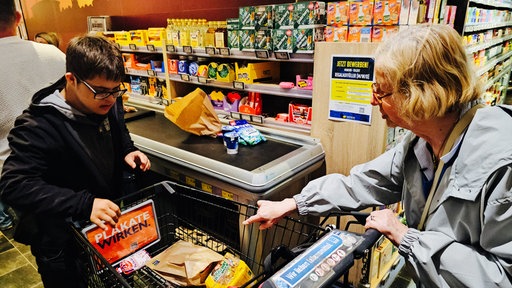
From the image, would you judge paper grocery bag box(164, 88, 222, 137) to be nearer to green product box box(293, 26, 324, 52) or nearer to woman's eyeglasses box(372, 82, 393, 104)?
green product box box(293, 26, 324, 52)

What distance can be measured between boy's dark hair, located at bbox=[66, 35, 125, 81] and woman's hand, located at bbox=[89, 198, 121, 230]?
52 cm

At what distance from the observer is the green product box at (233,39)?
2801mm

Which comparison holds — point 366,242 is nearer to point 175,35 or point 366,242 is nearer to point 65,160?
point 65,160

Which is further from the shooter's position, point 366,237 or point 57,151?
point 57,151

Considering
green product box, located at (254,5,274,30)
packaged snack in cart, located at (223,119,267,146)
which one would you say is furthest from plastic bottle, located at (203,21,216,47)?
packaged snack in cart, located at (223,119,267,146)

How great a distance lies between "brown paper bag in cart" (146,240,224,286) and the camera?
1.39m

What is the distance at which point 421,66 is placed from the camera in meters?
1.12

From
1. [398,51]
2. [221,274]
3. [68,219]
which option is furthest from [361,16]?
[68,219]

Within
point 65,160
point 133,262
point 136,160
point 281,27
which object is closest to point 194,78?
point 281,27

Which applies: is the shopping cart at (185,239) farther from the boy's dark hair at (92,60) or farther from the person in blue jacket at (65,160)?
the boy's dark hair at (92,60)

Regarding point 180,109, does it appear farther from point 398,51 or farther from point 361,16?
point 398,51

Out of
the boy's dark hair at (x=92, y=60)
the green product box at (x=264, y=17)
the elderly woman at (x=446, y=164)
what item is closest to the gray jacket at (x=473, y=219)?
the elderly woman at (x=446, y=164)

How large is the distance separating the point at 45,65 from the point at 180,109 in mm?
998

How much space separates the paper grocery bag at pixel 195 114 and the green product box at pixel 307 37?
77 cm
